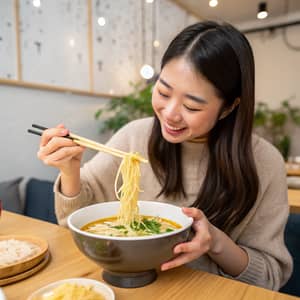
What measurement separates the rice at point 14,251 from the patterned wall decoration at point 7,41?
5.19 feet

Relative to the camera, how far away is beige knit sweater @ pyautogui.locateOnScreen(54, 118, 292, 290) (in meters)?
0.91

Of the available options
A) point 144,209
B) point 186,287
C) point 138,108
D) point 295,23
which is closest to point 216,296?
point 186,287

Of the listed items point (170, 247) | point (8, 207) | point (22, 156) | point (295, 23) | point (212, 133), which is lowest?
point (8, 207)

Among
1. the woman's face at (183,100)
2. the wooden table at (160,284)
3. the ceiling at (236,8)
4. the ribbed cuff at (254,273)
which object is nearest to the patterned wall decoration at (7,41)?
the woman's face at (183,100)

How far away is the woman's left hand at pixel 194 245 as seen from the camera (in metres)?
0.63

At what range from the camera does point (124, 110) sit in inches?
115

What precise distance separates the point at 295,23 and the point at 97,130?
364 centimetres

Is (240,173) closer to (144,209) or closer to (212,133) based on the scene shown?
(212,133)

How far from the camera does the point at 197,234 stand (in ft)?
2.23

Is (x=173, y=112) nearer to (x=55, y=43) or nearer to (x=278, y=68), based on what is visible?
(x=55, y=43)

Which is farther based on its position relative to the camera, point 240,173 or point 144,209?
point 240,173

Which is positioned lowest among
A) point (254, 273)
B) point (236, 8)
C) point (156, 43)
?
point (254, 273)

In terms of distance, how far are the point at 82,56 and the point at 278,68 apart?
3.60 metres

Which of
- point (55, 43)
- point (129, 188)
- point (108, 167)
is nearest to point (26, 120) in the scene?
point (55, 43)
